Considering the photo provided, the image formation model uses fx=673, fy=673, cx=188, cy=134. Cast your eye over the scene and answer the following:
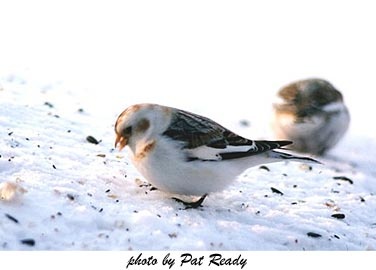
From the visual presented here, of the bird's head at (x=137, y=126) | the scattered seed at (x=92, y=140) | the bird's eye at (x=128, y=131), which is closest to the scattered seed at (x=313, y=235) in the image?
the bird's head at (x=137, y=126)

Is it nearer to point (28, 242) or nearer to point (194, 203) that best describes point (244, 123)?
point (194, 203)

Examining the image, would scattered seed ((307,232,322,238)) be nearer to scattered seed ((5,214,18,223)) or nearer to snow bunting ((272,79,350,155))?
scattered seed ((5,214,18,223))

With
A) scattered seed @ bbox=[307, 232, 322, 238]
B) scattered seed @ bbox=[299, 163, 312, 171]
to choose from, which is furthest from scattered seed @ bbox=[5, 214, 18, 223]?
scattered seed @ bbox=[299, 163, 312, 171]

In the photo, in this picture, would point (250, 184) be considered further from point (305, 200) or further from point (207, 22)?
point (207, 22)

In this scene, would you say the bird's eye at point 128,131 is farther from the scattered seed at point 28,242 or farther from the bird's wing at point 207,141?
the scattered seed at point 28,242

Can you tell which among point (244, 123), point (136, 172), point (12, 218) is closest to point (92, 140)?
point (136, 172)

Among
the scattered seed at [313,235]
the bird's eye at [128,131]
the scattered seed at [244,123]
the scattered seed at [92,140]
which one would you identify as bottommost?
the scattered seed at [244,123]

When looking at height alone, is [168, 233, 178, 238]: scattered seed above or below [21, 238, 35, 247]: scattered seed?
above
